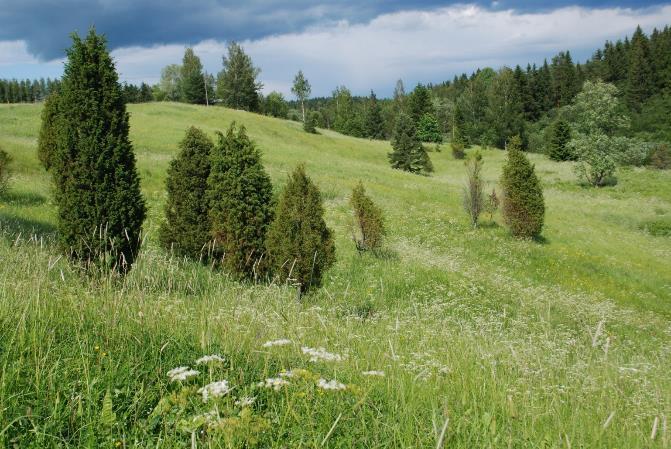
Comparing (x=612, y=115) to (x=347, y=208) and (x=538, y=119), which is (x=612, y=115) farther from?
(x=538, y=119)

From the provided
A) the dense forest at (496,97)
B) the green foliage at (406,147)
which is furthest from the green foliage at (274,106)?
the green foliage at (406,147)

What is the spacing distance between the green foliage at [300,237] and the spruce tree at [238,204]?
114 centimetres

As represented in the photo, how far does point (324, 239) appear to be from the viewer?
43.4ft

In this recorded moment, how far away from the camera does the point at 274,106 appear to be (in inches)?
4156

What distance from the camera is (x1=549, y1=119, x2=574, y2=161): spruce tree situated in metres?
63.0

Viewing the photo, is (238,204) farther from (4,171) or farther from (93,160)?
(4,171)

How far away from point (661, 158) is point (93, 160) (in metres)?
69.1

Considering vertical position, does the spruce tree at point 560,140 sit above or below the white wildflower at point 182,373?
above

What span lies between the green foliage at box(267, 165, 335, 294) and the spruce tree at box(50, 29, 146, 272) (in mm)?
3512

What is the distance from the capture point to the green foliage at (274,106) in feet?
340

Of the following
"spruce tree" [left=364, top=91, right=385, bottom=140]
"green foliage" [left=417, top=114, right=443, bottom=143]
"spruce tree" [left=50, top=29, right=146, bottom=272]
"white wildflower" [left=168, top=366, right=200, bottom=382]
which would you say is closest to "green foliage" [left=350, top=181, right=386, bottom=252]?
"spruce tree" [left=50, top=29, right=146, bottom=272]

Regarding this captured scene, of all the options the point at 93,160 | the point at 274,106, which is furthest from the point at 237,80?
the point at 93,160

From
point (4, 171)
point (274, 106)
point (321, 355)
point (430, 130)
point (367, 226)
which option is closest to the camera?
point (321, 355)

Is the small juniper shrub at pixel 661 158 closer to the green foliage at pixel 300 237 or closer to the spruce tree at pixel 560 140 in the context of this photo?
the spruce tree at pixel 560 140
